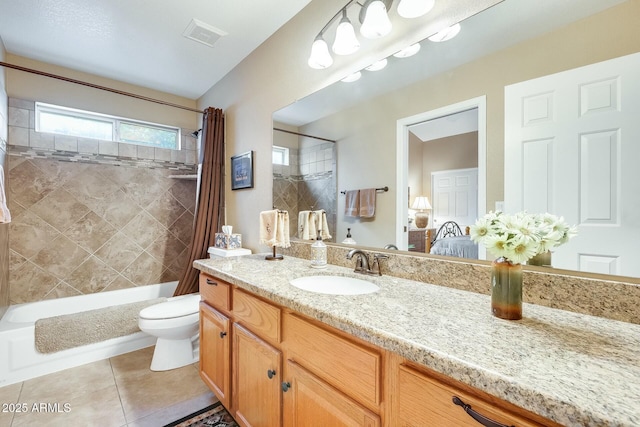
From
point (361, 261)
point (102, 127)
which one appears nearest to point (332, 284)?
point (361, 261)

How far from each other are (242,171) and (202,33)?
3.44 feet

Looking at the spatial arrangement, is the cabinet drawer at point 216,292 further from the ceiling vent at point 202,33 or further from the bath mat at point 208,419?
the ceiling vent at point 202,33

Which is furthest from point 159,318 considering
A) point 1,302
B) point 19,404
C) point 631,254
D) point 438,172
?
point 631,254

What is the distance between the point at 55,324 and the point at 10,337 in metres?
0.23

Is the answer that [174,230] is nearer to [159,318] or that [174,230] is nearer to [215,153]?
[215,153]

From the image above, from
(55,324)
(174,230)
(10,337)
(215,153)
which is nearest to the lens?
(10,337)

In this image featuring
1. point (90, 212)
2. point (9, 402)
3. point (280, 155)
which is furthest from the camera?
point (90, 212)

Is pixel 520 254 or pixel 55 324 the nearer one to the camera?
pixel 520 254

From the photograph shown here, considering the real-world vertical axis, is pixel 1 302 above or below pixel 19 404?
above

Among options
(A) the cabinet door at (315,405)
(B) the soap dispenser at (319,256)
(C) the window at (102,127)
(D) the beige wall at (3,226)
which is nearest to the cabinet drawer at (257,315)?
(A) the cabinet door at (315,405)

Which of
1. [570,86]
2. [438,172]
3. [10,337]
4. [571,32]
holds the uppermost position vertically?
[571,32]

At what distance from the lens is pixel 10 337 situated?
1839 millimetres

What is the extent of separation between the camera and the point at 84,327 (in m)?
2.14

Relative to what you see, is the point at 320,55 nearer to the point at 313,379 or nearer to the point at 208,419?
the point at 313,379
